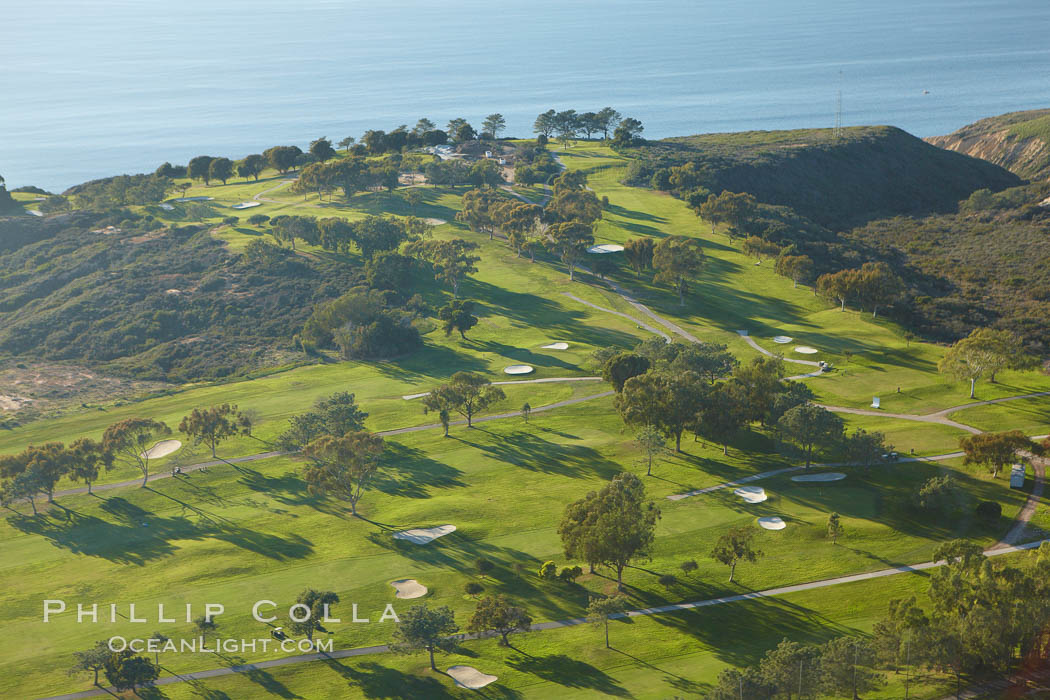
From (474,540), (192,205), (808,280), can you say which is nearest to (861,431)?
(474,540)

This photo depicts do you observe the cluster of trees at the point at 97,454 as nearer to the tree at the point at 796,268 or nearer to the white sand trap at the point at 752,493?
the white sand trap at the point at 752,493

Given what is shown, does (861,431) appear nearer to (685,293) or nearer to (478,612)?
(478,612)

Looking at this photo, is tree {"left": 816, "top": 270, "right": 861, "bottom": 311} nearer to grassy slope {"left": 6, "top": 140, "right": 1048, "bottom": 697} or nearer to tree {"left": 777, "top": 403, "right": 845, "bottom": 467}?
grassy slope {"left": 6, "top": 140, "right": 1048, "bottom": 697}

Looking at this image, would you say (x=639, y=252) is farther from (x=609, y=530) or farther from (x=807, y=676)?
(x=807, y=676)

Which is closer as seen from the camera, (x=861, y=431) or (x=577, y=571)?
(x=577, y=571)

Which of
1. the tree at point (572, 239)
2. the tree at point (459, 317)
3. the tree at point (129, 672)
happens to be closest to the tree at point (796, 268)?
the tree at point (572, 239)

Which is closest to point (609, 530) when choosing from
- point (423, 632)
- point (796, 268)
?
point (423, 632)

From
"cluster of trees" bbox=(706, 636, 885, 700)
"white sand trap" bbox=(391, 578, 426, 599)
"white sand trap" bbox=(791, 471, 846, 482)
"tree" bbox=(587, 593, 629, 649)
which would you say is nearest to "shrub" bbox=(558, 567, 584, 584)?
"tree" bbox=(587, 593, 629, 649)
